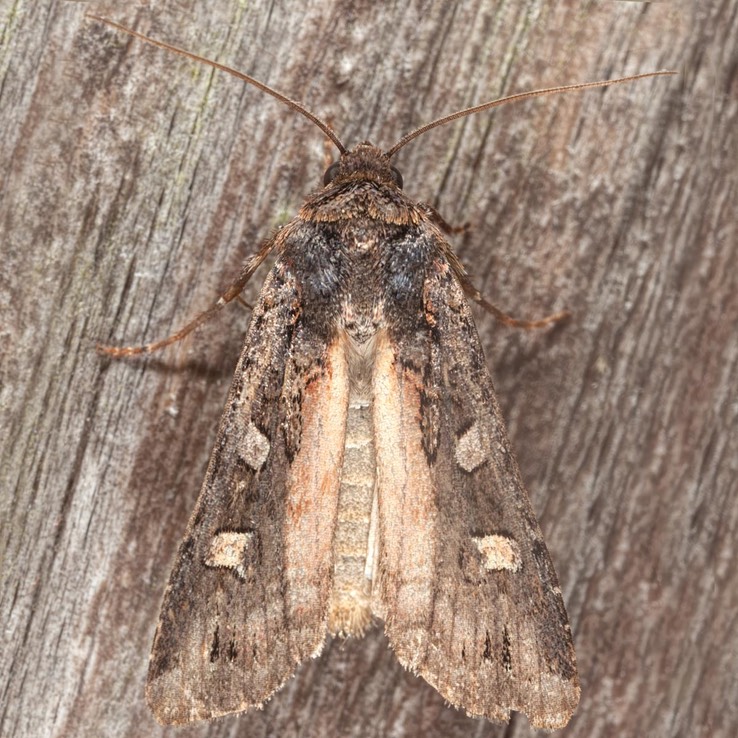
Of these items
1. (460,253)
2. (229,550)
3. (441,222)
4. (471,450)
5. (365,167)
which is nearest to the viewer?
(229,550)

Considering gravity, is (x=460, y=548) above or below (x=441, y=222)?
below

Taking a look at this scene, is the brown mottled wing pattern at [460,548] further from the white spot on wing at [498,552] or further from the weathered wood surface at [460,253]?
the weathered wood surface at [460,253]

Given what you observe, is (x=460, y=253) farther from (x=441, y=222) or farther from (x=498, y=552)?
(x=498, y=552)

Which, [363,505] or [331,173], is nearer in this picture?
[363,505]

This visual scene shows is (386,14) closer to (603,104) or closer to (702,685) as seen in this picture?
(603,104)

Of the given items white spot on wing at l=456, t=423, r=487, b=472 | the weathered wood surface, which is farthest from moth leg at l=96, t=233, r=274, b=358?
white spot on wing at l=456, t=423, r=487, b=472

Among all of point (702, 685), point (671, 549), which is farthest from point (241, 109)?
point (702, 685)

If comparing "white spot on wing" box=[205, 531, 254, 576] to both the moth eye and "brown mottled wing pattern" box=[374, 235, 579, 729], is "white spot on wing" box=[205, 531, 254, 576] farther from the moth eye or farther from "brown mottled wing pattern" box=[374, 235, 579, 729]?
the moth eye

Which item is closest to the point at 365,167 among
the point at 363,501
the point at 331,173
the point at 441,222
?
the point at 331,173
